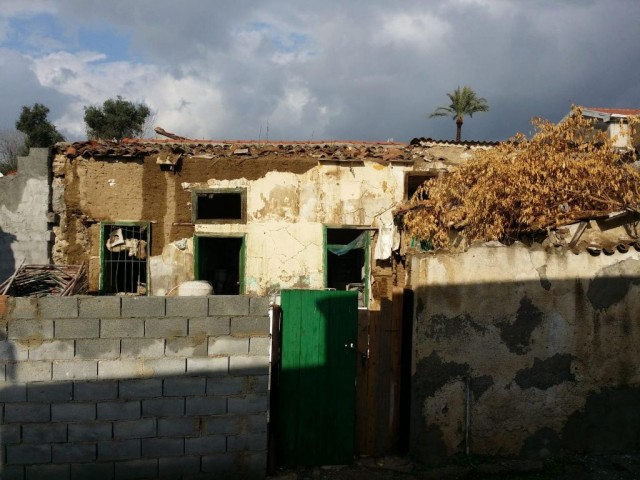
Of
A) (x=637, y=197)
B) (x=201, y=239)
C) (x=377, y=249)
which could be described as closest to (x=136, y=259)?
(x=201, y=239)

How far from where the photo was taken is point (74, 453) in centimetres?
435

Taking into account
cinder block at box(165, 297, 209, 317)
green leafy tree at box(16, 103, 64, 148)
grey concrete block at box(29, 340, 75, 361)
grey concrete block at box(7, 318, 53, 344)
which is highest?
green leafy tree at box(16, 103, 64, 148)

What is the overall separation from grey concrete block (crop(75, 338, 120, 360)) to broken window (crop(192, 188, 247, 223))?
6968 millimetres

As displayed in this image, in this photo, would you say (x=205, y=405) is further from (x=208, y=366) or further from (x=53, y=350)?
Result: (x=53, y=350)

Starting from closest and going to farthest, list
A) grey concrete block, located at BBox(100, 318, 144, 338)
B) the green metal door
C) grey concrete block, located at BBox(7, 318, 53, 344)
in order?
grey concrete block, located at BBox(7, 318, 53, 344) → grey concrete block, located at BBox(100, 318, 144, 338) → the green metal door

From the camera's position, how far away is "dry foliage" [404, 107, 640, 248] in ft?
20.6

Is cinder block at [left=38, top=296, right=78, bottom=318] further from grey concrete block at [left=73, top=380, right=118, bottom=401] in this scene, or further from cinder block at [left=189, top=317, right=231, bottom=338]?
cinder block at [left=189, top=317, right=231, bottom=338]

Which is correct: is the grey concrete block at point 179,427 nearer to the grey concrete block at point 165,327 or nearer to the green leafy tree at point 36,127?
the grey concrete block at point 165,327

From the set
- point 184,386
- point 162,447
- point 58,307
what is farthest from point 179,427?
point 58,307

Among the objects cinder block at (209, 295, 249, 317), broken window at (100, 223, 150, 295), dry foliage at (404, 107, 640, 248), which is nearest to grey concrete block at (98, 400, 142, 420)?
cinder block at (209, 295, 249, 317)

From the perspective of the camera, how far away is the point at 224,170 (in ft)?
36.8

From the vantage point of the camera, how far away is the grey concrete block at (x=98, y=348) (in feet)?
14.3

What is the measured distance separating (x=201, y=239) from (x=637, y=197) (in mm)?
8656

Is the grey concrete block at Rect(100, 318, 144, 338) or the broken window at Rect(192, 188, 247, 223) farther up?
the broken window at Rect(192, 188, 247, 223)
